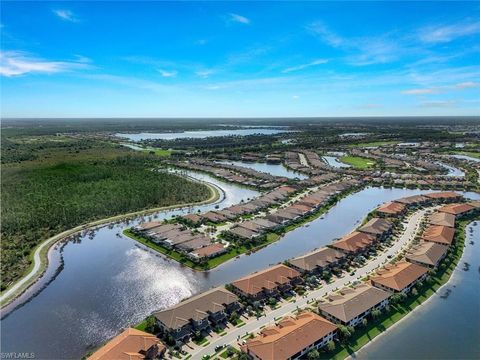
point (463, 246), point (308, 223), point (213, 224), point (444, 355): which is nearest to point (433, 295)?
point (444, 355)

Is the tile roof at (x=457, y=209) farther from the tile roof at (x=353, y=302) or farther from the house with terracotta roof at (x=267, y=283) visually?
the house with terracotta roof at (x=267, y=283)

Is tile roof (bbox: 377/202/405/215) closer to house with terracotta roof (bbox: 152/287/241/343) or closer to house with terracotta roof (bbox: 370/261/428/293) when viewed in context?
house with terracotta roof (bbox: 370/261/428/293)

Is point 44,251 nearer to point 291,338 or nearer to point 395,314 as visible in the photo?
point 291,338

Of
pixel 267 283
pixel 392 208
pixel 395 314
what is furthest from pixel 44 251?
pixel 392 208

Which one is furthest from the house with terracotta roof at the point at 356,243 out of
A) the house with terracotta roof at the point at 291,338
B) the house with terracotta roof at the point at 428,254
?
the house with terracotta roof at the point at 291,338

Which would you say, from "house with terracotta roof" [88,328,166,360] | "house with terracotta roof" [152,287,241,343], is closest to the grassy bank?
"house with terracotta roof" [152,287,241,343]

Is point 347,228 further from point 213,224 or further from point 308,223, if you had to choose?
point 213,224
